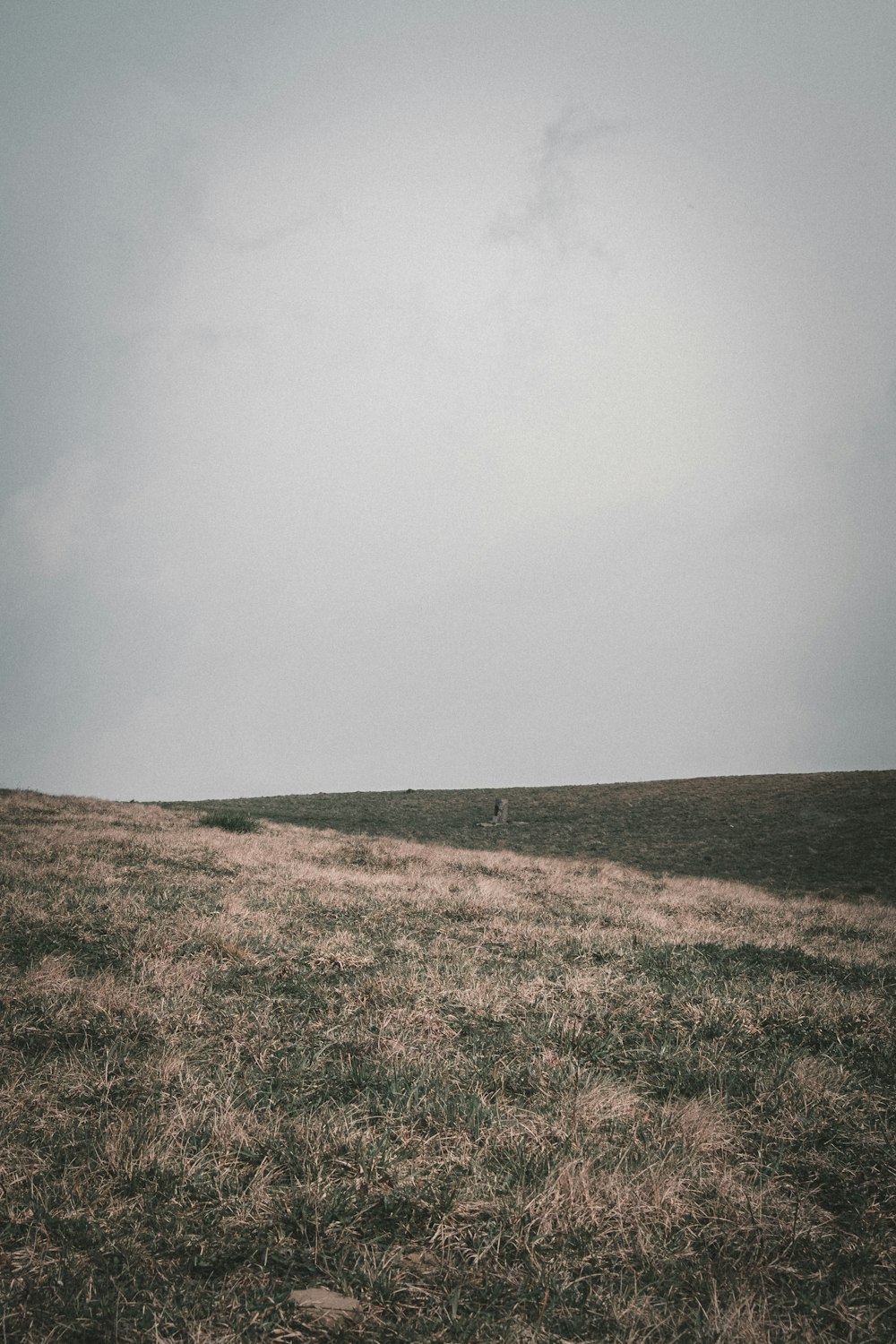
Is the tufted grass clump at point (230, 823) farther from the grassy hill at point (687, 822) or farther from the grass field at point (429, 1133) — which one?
the grassy hill at point (687, 822)

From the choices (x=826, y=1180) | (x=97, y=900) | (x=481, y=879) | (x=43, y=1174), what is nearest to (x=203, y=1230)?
(x=43, y=1174)

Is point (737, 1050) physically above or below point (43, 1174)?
below

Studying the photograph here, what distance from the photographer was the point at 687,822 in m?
36.7

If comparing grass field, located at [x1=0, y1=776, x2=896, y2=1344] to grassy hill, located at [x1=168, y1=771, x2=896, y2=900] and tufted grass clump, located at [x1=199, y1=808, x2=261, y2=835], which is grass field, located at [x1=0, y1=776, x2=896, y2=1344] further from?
grassy hill, located at [x1=168, y1=771, x2=896, y2=900]

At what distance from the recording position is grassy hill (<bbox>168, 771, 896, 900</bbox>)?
26.5 meters

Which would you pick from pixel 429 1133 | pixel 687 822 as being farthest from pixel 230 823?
pixel 687 822

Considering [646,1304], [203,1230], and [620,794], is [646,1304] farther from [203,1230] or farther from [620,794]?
[620,794]

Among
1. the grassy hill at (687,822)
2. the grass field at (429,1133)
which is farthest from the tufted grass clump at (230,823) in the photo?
the grassy hill at (687,822)

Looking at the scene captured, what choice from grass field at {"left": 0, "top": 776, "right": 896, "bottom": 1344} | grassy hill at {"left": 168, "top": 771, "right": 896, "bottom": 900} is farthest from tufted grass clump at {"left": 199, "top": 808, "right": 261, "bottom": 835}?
grassy hill at {"left": 168, "top": 771, "right": 896, "bottom": 900}

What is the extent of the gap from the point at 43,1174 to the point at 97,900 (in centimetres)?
535

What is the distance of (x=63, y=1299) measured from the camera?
98.9 inches

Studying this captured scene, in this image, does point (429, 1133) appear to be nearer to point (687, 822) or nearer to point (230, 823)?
point (230, 823)

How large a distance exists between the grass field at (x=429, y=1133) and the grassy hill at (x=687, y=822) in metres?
18.6

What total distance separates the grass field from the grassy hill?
18623mm
